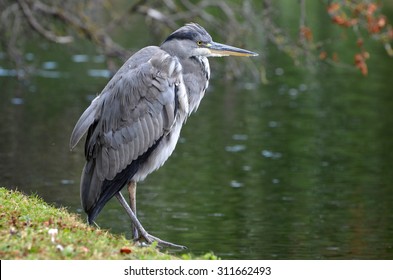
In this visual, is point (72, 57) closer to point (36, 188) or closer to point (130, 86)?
point (36, 188)

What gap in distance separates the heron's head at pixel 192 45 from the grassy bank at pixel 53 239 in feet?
6.74

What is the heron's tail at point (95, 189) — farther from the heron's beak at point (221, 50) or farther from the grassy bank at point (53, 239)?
the heron's beak at point (221, 50)

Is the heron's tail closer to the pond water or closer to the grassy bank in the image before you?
the grassy bank

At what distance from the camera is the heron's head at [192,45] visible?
30.0 ft

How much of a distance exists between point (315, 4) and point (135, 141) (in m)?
27.1

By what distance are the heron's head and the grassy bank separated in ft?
6.74

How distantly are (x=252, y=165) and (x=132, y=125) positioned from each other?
6753 mm

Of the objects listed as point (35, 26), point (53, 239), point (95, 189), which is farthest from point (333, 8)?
point (53, 239)

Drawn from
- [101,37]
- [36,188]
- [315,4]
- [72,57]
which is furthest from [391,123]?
[315,4]

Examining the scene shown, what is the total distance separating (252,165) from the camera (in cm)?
1540

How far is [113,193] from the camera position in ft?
28.2

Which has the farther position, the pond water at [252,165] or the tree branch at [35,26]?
the tree branch at [35,26]

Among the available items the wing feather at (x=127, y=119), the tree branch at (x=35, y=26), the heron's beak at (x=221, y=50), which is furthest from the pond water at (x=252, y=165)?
the heron's beak at (x=221, y=50)
